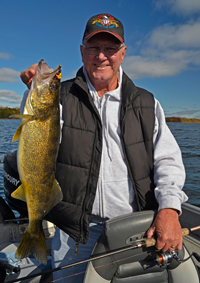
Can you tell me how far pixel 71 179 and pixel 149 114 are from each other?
1.21 m

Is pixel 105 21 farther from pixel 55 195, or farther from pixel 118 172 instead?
pixel 55 195

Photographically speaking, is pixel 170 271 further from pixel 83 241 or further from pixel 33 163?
pixel 33 163

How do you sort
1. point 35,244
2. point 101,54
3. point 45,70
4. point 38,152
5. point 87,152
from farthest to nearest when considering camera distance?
1. point 101,54
2. point 87,152
3. point 35,244
4. point 45,70
5. point 38,152

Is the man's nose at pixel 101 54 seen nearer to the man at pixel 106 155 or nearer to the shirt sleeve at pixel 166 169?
the man at pixel 106 155

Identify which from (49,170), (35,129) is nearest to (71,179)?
(49,170)

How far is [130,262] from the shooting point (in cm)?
231

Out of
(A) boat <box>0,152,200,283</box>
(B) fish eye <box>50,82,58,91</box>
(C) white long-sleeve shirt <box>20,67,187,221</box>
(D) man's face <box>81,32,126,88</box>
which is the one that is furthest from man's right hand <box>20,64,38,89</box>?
(A) boat <box>0,152,200,283</box>

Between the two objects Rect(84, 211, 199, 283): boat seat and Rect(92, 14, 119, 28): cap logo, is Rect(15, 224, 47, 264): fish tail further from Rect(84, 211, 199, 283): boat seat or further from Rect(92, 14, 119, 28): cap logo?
Rect(92, 14, 119, 28): cap logo

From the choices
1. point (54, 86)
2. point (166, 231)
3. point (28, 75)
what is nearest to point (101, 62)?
point (54, 86)

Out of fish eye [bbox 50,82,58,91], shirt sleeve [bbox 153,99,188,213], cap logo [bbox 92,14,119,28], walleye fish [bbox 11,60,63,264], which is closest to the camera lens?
walleye fish [bbox 11,60,63,264]

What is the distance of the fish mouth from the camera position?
6.70 ft

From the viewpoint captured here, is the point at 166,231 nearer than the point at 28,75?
No

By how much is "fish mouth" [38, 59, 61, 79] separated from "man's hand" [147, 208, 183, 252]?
1.81m

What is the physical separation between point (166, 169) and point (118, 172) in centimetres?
57
